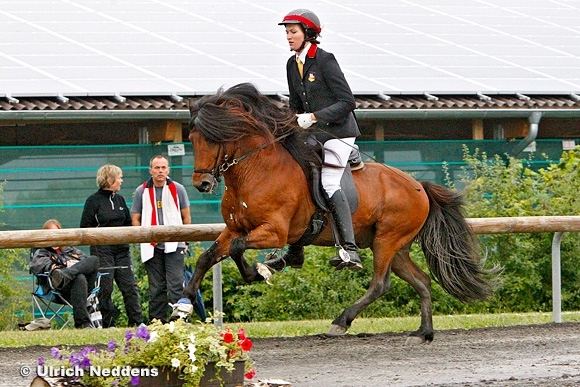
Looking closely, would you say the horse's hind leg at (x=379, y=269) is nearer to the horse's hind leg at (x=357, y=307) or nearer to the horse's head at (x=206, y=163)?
the horse's hind leg at (x=357, y=307)

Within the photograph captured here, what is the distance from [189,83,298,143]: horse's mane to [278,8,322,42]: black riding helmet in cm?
62

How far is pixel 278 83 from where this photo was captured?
61.2 feet

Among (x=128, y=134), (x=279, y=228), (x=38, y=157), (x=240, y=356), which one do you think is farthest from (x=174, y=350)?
(x=128, y=134)

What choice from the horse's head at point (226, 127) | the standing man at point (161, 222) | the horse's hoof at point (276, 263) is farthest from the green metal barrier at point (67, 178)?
the horse's head at point (226, 127)

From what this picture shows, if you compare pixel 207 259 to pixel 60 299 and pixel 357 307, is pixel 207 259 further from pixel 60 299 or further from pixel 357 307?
pixel 60 299

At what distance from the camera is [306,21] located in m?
9.52

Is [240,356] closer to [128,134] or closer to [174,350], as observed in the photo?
[174,350]

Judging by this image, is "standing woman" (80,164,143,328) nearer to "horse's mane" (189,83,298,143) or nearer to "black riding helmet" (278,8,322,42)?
"horse's mane" (189,83,298,143)

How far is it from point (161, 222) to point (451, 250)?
3.15m

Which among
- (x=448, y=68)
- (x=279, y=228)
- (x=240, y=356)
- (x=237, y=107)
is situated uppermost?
(x=448, y=68)

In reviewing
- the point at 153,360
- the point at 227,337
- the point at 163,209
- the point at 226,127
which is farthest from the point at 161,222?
the point at 153,360

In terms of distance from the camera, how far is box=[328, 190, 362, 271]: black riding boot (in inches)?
379

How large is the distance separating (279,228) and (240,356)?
2.42 m

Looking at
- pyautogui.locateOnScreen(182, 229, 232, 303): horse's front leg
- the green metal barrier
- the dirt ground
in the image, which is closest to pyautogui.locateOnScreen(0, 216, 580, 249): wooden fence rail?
the dirt ground
